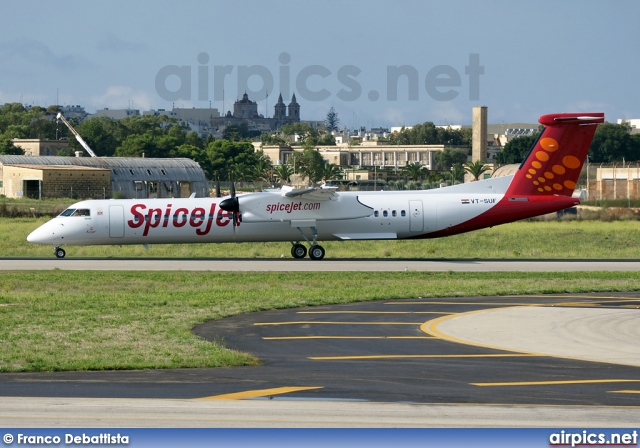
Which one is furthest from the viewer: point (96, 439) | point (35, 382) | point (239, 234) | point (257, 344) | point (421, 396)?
point (239, 234)

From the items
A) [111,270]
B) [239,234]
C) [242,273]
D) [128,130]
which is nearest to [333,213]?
[239,234]

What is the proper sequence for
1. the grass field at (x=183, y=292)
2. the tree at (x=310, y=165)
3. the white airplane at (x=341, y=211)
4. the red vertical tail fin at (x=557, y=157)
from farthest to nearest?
the tree at (x=310, y=165) < the white airplane at (x=341, y=211) < the red vertical tail fin at (x=557, y=157) < the grass field at (x=183, y=292)

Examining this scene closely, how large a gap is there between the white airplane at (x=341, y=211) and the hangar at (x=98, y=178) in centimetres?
4538

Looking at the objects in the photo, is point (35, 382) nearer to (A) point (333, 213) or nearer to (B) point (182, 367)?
(B) point (182, 367)

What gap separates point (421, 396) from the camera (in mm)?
13211

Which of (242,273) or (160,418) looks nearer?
(160,418)

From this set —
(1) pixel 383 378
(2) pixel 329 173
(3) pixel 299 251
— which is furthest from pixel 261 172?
(1) pixel 383 378

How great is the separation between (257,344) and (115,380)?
456 centimetres

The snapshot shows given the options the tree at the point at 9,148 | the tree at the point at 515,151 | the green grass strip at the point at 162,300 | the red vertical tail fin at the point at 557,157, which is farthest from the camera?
the tree at the point at 515,151

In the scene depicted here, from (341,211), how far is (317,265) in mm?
3501

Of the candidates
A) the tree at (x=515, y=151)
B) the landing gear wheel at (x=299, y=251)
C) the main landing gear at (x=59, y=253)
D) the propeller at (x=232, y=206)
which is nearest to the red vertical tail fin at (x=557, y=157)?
the landing gear wheel at (x=299, y=251)

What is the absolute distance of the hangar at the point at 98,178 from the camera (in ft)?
288

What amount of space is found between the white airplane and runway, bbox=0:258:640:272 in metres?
1.13

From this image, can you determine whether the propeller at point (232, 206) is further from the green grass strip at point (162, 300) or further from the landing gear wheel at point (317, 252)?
the green grass strip at point (162, 300)
